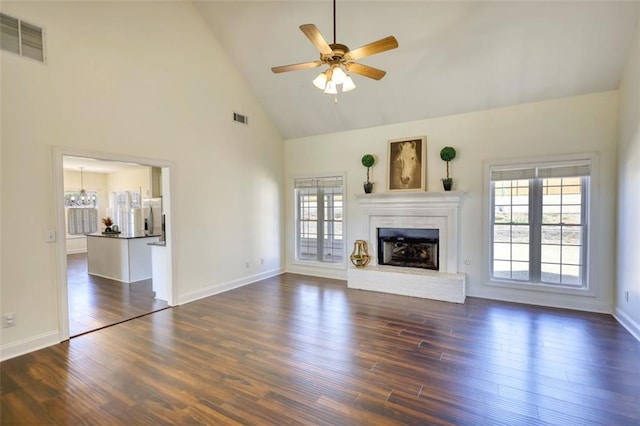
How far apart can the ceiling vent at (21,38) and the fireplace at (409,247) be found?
5.36m

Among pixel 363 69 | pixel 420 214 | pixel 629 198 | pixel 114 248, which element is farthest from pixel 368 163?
pixel 114 248

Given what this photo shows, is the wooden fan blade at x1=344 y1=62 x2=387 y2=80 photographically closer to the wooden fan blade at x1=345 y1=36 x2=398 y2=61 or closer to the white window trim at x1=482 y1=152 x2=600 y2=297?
the wooden fan blade at x1=345 y1=36 x2=398 y2=61

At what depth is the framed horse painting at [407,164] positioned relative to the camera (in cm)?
551

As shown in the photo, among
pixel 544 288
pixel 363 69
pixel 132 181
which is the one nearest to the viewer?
pixel 363 69

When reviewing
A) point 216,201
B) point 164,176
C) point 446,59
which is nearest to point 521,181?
point 446,59

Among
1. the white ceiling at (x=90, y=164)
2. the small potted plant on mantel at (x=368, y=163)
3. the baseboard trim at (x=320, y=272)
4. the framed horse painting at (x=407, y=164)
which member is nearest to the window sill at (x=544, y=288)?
the framed horse painting at (x=407, y=164)

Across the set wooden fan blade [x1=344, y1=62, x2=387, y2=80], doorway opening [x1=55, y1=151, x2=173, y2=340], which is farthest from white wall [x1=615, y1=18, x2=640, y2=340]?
doorway opening [x1=55, y1=151, x2=173, y2=340]

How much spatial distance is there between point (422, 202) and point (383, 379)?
346 cm

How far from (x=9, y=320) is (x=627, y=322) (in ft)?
22.5

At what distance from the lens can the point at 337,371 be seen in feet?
9.20

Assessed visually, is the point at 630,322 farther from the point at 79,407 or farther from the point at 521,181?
the point at 79,407

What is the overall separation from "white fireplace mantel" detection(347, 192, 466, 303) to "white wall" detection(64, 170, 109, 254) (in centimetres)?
956

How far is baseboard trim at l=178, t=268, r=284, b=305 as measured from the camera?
4.86 metres

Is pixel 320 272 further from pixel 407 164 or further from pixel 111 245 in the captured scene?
pixel 111 245
